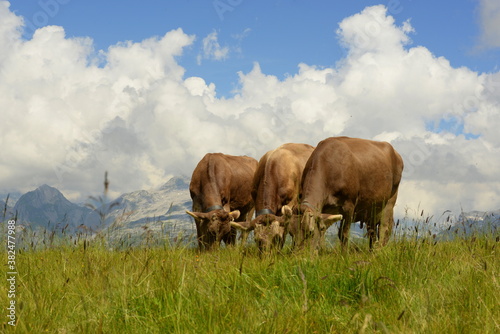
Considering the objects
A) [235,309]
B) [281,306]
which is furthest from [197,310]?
[281,306]

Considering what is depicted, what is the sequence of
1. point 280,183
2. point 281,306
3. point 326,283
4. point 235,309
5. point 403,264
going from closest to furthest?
1. point 235,309
2. point 281,306
3. point 326,283
4. point 403,264
5. point 280,183

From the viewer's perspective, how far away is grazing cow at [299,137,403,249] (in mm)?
9750

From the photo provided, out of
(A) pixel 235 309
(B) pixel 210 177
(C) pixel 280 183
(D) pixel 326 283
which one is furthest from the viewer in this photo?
(B) pixel 210 177

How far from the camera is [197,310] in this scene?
12.3ft

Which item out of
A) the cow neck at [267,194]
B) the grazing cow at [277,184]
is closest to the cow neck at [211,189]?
the grazing cow at [277,184]

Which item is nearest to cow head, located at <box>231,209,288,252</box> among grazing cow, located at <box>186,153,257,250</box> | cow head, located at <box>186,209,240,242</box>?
cow head, located at <box>186,209,240,242</box>

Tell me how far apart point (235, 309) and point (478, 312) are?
202 centimetres

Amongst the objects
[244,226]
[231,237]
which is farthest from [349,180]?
[231,237]

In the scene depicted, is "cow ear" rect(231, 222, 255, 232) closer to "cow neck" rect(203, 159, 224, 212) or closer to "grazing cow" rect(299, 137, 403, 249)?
"grazing cow" rect(299, 137, 403, 249)

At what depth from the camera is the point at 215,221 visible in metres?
12.0

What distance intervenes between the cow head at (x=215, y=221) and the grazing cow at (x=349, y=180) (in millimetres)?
2802

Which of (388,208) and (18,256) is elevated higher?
(388,208)

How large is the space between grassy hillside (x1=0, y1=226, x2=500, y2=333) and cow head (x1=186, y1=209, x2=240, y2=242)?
629 centimetres

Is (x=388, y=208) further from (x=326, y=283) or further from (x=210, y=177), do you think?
(x=326, y=283)
